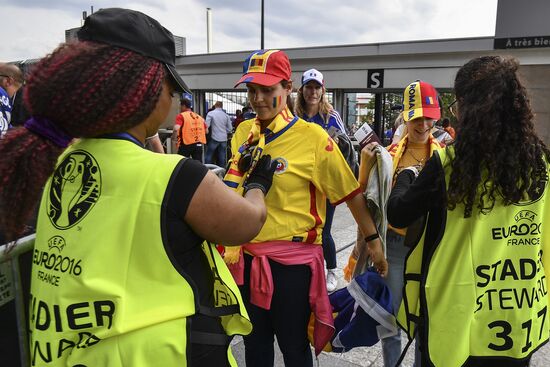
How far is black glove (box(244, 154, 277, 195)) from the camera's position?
4.79 ft

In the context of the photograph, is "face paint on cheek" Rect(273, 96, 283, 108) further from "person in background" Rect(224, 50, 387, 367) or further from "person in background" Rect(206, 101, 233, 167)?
"person in background" Rect(206, 101, 233, 167)

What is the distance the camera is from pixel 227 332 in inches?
51.6

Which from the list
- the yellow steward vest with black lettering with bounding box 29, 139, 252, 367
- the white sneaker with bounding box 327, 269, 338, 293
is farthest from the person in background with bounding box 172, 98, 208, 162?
the yellow steward vest with black lettering with bounding box 29, 139, 252, 367

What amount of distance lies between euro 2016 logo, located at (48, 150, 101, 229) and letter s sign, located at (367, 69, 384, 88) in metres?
12.5

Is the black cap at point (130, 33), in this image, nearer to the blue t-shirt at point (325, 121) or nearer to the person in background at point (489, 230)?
the person in background at point (489, 230)

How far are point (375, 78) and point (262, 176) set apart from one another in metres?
12.2

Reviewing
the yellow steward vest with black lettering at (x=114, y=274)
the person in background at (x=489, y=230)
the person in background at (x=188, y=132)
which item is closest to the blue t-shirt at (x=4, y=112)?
the yellow steward vest with black lettering at (x=114, y=274)

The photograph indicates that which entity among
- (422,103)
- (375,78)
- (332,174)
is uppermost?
(375,78)

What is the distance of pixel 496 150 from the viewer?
1.45 m

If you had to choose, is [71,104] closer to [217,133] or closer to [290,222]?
[290,222]

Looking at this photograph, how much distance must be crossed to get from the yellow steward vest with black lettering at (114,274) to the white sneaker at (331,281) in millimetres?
2940

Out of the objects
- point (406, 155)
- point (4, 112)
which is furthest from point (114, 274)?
point (4, 112)

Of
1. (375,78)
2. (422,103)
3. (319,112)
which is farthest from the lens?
(375,78)

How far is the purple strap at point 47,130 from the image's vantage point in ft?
3.61
